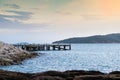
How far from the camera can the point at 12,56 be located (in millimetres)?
69438

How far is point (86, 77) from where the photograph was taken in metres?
13.2

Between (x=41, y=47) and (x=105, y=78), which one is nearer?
(x=105, y=78)

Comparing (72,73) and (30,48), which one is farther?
(30,48)

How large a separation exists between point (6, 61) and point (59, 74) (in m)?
48.7

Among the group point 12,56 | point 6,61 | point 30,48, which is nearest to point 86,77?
point 6,61

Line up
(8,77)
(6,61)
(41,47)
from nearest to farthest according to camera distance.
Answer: (8,77) < (6,61) < (41,47)

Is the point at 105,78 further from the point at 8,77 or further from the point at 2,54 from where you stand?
the point at 2,54

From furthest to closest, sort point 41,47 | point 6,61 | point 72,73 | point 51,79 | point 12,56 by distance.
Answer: point 41,47 < point 12,56 < point 6,61 < point 72,73 < point 51,79

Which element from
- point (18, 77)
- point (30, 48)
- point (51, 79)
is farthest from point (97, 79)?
point (30, 48)

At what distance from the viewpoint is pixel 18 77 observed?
1423 cm

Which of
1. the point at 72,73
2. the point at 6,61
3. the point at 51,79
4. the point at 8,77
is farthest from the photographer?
the point at 6,61

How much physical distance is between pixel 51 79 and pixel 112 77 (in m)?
2.36

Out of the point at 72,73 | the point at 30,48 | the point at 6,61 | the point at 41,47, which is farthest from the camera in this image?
the point at 41,47

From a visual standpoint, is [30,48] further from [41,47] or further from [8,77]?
[8,77]
